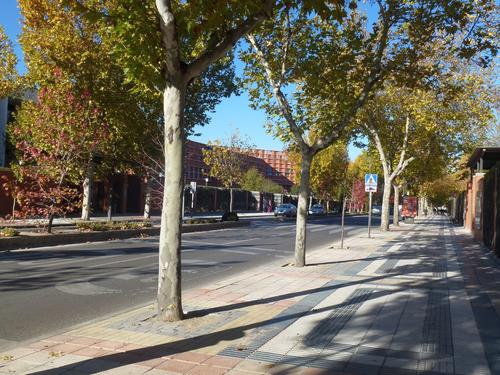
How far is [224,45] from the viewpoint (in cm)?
691

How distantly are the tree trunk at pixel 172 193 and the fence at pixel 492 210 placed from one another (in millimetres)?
12903

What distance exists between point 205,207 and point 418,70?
40.7 metres

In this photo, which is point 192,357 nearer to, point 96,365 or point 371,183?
point 96,365

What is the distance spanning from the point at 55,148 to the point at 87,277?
9630 mm

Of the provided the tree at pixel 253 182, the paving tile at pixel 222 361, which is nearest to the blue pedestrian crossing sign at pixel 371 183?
the paving tile at pixel 222 361

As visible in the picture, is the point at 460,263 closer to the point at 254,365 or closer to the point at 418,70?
the point at 418,70

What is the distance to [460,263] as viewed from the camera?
14945 mm

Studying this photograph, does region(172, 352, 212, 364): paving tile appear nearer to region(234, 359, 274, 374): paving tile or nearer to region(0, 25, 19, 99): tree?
region(234, 359, 274, 374): paving tile

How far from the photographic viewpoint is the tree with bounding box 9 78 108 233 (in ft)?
58.9

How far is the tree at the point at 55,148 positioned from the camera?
Answer: 17938 millimetres

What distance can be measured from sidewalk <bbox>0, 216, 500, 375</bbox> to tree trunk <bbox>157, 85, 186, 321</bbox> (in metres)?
0.63

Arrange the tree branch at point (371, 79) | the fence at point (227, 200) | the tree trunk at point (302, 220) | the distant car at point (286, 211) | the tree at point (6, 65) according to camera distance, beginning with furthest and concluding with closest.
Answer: the fence at point (227, 200) < the distant car at point (286, 211) < the tree at point (6, 65) < the tree trunk at point (302, 220) < the tree branch at point (371, 79)

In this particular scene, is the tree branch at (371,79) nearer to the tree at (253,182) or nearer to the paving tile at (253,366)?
the paving tile at (253,366)

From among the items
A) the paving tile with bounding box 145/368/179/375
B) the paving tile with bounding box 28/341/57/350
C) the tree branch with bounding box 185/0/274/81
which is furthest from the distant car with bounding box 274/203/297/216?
the paving tile with bounding box 145/368/179/375
